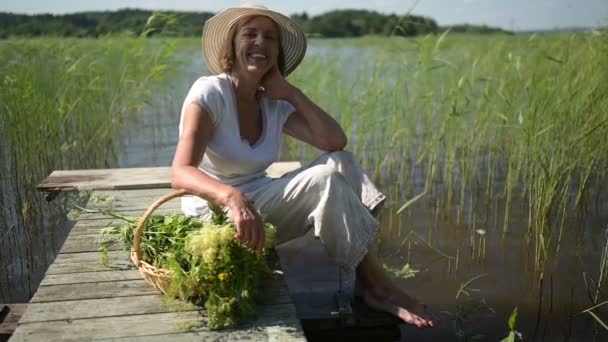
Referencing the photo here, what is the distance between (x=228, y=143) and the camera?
238cm

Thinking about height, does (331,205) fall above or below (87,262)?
above

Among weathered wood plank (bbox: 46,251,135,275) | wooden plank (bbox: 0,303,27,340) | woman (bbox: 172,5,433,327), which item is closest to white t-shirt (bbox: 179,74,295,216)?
woman (bbox: 172,5,433,327)

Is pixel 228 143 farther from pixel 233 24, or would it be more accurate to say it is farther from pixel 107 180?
pixel 107 180

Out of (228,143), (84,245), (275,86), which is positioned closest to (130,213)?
(84,245)

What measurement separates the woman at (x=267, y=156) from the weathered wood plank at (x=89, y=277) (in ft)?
1.23

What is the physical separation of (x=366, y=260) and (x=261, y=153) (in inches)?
25.0

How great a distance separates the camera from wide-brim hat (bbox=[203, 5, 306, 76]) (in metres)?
2.38

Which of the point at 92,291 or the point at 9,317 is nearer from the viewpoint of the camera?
the point at 92,291

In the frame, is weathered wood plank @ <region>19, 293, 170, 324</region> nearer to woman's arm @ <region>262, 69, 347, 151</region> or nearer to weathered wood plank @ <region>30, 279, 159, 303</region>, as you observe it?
weathered wood plank @ <region>30, 279, 159, 303</region>

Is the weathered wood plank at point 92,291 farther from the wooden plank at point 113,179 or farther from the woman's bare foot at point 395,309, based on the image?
the wooden plank at point 113,179

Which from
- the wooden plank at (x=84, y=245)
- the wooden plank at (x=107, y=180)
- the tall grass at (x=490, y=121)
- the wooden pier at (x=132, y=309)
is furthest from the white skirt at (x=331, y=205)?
the wooden plank at (x=107, y=180)

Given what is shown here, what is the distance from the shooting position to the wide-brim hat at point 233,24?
93.8 inches

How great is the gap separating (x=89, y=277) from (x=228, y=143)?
751mm

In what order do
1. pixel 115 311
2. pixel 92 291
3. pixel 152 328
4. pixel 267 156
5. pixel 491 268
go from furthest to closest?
pixel 491 268, pixel 267 156, pixel 92 291, pixel 115 311, pixel 152 328
